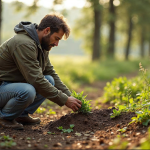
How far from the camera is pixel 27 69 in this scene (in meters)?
3.02

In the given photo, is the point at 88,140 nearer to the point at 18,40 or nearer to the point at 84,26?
the point at 18,40

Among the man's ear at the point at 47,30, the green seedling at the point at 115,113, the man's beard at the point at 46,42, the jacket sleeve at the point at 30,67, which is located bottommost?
the green seedling at the point at 115,113

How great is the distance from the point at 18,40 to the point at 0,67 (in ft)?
1.83

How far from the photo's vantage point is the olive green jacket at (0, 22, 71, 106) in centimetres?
302

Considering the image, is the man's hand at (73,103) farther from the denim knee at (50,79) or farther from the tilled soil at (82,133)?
the denim knee at (50,79)

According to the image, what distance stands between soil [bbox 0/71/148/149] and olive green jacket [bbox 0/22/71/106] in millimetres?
446

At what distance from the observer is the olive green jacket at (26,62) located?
3021 millimetres

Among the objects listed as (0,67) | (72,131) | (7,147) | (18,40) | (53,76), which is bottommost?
(72,131)

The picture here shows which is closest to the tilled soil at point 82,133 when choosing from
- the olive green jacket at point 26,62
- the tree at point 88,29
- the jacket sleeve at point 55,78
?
the olive green jacket at point 26,62

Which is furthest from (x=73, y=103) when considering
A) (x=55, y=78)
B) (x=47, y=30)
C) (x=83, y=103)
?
(x=47, y=30)

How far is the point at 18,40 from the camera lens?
3.04 m

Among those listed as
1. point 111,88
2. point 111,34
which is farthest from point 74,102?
point 111,34

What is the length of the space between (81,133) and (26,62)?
4.24ft

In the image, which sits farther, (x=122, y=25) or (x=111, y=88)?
(x=122, y=25)
